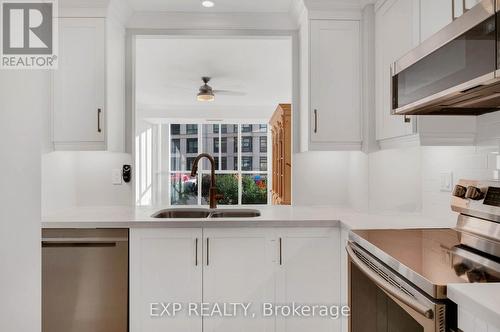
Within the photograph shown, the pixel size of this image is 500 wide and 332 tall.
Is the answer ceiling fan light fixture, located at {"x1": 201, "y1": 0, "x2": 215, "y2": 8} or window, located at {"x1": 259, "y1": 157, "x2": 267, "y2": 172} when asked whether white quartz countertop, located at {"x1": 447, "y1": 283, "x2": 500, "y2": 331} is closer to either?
ceiling fan light fixture, located at {"x1": 201, "y1": 0, "x2": 215, "y2": 8}

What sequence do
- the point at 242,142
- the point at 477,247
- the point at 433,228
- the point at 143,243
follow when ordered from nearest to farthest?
the point at 477,247, the point at 433,228, the point at 143,243, the point at 242,142

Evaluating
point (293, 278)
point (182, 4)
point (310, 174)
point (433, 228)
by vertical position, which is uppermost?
point (182, 4)

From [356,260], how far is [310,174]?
1288 millimetres

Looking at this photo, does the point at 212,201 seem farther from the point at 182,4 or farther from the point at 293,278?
the point at 182,4

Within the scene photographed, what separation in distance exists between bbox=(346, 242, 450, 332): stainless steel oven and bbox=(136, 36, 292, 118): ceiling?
1.89 metres

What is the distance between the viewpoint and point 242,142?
7.77 m

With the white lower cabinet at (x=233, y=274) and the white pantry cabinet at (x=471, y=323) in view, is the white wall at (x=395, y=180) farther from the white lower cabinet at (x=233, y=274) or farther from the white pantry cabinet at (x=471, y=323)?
the white pantry cabinet at (x=471, y=323)

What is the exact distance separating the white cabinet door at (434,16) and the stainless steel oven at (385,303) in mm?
1007

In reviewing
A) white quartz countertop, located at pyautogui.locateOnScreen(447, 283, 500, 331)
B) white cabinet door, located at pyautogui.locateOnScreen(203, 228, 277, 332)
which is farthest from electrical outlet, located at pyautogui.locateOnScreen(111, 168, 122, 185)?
white quartz countertop, located at pyautogui.locateOnScreen(447, 283, 500, 331)

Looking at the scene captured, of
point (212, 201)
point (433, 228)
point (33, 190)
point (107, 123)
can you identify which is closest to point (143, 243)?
point (212, 201)

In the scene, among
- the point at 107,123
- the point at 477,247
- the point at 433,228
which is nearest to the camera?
the point at 477,247

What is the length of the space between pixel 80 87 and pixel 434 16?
208 centimetres

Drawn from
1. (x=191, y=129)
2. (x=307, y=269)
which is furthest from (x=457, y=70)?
(x=191, y=129)

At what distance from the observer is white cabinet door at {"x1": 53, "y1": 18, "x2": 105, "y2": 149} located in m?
2.32
